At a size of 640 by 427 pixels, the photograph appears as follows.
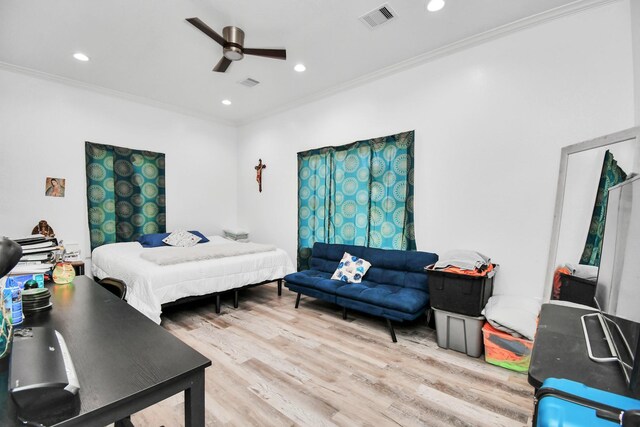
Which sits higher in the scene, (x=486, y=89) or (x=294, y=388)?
(x=486, y=89)

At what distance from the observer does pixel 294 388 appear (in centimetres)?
207

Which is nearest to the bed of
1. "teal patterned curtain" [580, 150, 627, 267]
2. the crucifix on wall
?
the crucifix on wall

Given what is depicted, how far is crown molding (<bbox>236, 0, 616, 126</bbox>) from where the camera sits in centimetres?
243

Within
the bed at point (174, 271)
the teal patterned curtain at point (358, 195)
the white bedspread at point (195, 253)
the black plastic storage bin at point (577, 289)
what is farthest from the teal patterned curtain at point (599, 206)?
the white bedspread at point (195, 253)

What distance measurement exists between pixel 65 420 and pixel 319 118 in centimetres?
429

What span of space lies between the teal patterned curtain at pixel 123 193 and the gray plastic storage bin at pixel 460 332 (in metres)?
4.57

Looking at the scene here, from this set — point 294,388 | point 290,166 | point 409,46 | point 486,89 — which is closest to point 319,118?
point 290,166

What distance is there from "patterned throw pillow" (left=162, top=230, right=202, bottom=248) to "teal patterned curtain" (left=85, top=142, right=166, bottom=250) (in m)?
0.51

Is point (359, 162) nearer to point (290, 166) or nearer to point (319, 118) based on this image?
point (319, 118)

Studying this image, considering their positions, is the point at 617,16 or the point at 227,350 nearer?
the point at 617,16

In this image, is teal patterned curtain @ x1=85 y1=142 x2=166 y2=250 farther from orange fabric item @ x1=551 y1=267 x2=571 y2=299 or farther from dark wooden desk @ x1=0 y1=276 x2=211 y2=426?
orange fabric item @ x1=551 y1=267 x2=571 y2=299

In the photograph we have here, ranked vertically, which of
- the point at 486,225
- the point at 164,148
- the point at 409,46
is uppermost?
the point at 409,46

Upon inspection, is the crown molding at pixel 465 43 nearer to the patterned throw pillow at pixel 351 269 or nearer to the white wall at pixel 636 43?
the white wall at pixel 636 43

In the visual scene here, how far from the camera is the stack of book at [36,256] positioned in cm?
174
